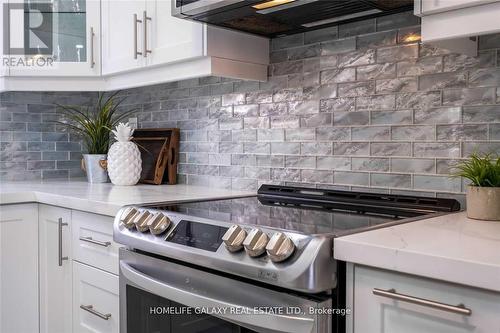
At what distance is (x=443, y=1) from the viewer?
1121 mm

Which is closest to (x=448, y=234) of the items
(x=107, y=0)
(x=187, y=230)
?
(x=187, y=230)

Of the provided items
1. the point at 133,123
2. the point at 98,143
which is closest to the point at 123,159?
the point at 98,143

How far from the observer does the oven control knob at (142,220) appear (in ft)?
4.50

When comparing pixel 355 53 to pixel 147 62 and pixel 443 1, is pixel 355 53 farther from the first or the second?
pixel 147 62

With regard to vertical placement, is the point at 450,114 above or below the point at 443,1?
below

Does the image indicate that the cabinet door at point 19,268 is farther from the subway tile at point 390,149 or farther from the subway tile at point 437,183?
the subway tile at point 437,183

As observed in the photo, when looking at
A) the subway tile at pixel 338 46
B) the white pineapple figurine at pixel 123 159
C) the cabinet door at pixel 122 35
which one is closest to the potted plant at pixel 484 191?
the subway tile at pixel 338 46

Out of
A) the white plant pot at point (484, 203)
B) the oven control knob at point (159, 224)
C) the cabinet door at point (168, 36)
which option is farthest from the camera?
the cabinet door at point (168, 36)

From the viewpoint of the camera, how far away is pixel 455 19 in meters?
1.12

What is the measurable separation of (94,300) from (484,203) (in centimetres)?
136

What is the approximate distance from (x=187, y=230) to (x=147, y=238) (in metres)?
0.15

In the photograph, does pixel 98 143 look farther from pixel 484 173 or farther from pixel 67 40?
pixel 484 173

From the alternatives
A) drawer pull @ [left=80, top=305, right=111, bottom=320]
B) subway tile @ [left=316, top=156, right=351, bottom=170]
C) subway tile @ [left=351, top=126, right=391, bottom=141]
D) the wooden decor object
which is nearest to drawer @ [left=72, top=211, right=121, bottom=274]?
drawer pull @ [left=80, top=305, right=111, bottom=320]

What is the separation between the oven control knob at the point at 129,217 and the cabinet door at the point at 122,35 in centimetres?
81
